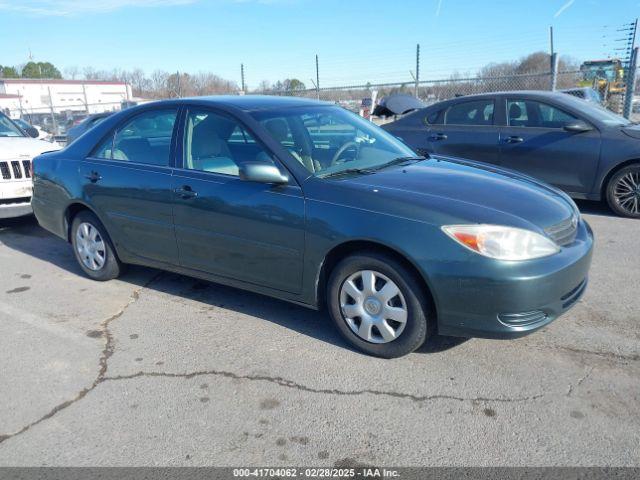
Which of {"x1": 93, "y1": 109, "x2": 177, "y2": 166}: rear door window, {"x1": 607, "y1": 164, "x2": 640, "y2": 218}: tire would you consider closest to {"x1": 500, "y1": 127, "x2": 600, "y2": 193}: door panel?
{"x1": 607, "y1": 164, "x2": 640, "y2": 218}: tire

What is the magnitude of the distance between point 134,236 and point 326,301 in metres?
1.90

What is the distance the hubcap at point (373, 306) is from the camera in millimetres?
3264

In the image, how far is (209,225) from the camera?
394 cm

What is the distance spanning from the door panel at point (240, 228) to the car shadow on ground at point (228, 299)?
0.39 meters

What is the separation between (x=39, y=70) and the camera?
83.0 metres

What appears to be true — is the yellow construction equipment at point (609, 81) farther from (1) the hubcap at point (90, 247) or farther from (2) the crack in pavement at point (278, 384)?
(1) the hubcap at point (90, 247)

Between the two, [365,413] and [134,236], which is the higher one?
[134,236]

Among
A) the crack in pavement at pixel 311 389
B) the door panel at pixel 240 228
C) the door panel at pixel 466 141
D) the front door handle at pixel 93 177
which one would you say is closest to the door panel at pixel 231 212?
the door panel at pixel 240 228

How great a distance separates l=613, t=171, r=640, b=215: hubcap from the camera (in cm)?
647

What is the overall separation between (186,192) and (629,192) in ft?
17.5

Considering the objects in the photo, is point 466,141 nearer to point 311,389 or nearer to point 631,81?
point 631,81

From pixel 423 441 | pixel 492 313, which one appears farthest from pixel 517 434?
pixel 492 313

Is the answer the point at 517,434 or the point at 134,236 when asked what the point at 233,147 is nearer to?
the point at 134,236

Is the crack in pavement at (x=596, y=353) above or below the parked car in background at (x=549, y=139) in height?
below
